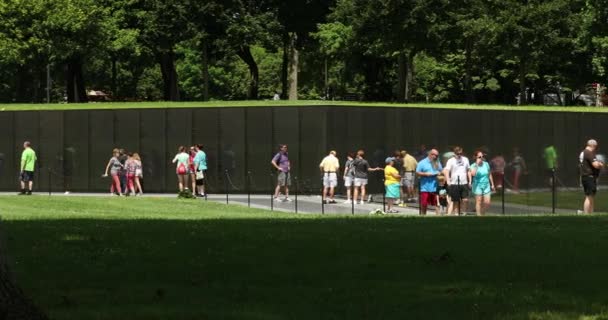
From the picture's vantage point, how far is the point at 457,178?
23.3m

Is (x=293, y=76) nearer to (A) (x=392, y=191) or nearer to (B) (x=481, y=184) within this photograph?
(A) (x=392, y=191)

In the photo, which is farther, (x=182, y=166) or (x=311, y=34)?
(x=311, y=34)

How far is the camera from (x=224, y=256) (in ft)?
35.4

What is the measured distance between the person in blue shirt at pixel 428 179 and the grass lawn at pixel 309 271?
901 cm

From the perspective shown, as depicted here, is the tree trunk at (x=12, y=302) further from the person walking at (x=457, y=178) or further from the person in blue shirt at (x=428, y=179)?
the person in blue shirt at (x=428, y=179)

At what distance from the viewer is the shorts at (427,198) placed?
24297 millimetres

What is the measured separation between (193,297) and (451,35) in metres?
44.0

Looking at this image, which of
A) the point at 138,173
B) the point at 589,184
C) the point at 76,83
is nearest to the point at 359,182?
the point at 138,173

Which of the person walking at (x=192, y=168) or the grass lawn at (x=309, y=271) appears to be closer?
the grass lawn at (x=309, y=271)

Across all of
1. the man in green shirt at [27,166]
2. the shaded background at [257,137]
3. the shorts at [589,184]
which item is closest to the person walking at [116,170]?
the man in green shirt at [27,166]

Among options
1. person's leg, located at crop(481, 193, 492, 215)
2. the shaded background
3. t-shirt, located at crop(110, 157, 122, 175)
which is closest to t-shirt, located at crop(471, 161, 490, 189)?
person's leg, located at crop(481, 193, 492, 215)

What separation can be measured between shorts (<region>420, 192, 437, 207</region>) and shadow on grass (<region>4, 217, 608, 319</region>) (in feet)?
32.6

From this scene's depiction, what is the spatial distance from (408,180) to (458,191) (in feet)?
16.4

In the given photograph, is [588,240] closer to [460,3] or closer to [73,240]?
[73,240]
